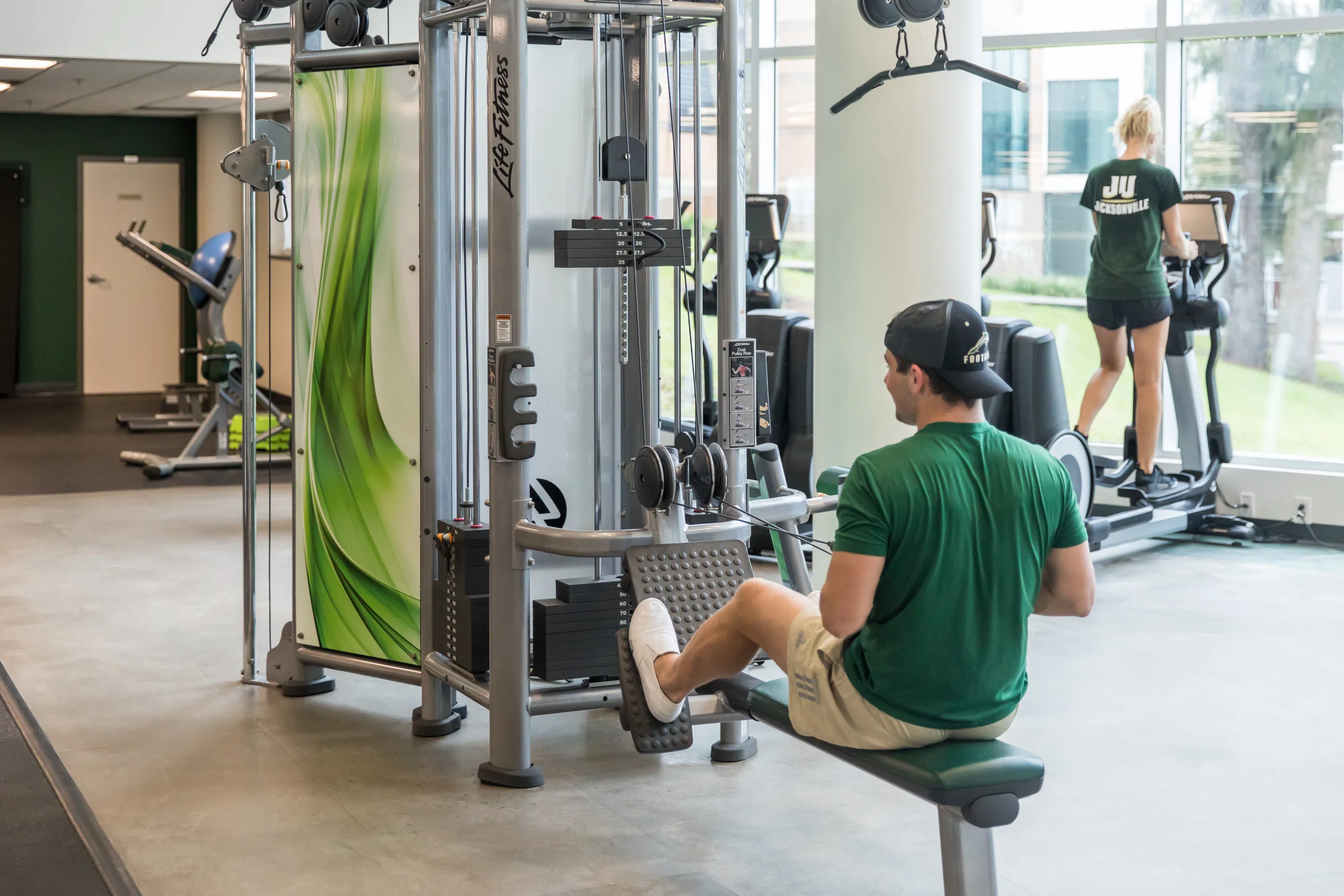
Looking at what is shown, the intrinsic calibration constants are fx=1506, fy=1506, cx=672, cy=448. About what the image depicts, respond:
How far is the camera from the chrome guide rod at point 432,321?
12.5ft

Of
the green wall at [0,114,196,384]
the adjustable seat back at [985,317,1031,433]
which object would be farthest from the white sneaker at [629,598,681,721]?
the green wall at [0,114,196,384]

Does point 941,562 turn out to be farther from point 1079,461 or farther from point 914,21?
point 1079,461

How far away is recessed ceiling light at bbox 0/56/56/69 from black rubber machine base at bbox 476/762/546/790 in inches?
250

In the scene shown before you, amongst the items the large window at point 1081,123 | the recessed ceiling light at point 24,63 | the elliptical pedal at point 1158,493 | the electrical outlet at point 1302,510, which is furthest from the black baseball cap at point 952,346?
the recessed ceiling light at point 24,63

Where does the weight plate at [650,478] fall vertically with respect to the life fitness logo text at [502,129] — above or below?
below

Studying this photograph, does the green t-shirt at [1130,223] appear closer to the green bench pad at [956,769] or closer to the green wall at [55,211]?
the green bench pad at [956,769]

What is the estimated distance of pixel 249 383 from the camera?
435 centimetres

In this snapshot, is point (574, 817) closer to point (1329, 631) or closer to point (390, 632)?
point (390, 632)

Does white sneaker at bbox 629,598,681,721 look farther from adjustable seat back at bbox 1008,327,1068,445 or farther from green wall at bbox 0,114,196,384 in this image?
green wall at bbox 0,114,196,384

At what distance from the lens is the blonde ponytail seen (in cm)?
618

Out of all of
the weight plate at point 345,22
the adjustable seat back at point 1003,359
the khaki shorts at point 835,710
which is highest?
the weight plate at point 345,22

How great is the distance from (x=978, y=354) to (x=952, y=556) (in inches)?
13.3

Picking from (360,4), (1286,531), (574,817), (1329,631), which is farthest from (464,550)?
(1286,531)

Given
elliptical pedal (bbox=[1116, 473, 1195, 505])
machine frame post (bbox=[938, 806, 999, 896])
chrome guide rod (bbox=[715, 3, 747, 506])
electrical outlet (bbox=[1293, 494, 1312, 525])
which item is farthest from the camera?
electrical outlet (bbox=[1293, 494, 1312, 525])
